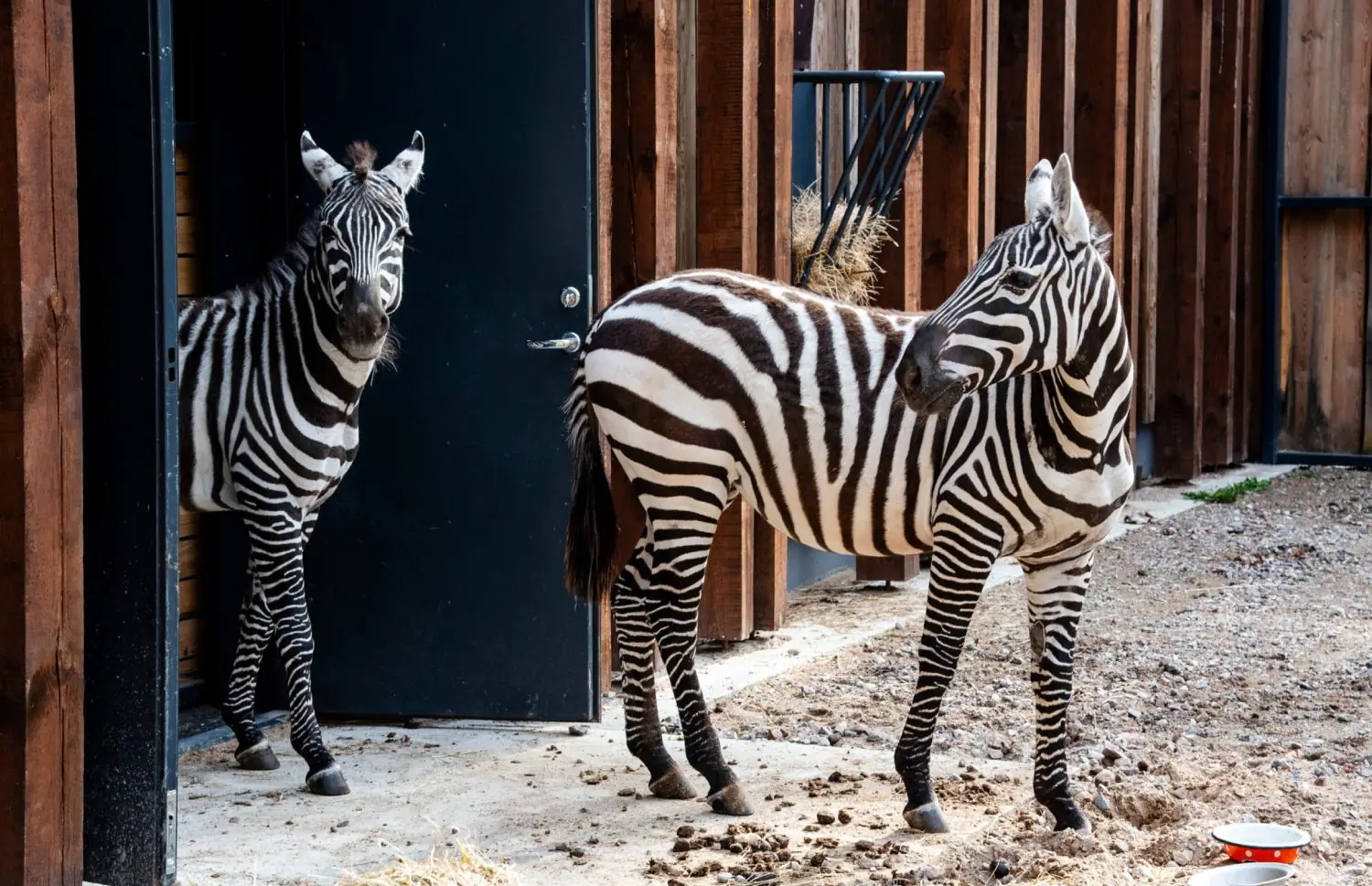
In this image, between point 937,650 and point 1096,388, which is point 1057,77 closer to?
point 1096,388

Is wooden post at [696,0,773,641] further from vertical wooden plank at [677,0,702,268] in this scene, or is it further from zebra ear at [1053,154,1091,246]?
zebra ear at [1053,154,1091,246]

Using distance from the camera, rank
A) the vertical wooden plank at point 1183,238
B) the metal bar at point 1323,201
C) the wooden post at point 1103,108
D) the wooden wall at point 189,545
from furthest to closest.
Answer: the metal bar at point 1323,201 → the vertical wooden plank at point 1183,238 → the wooden post at point 1103,108 → the wooden wall at point 189,545

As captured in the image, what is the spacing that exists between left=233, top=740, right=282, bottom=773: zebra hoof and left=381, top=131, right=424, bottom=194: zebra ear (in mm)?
1801

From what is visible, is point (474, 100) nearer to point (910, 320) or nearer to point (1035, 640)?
point (910, 320)

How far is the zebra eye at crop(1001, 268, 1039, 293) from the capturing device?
3.92 m

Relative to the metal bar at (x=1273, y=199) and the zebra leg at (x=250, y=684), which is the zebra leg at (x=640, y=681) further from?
the metal bar at (x=1273, y=199)

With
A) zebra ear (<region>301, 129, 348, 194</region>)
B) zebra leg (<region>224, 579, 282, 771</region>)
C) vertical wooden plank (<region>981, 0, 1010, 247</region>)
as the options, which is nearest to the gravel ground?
zebra leg (<region>224, 579, 282, 771</region>)

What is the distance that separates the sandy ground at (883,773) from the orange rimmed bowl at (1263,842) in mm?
79

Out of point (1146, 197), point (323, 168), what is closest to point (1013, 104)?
point (1146, 197)

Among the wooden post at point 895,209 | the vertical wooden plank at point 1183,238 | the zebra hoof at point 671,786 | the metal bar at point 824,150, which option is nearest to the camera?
the zebra hoof at point 671,786

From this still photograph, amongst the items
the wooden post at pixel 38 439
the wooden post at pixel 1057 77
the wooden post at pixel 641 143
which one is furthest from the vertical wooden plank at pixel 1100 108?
the wooden post at pixel 38 439

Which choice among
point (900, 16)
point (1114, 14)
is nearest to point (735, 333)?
point (900, 16)

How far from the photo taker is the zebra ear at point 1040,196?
156 inches

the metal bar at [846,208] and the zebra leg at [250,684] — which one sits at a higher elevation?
the metal bar at [846,208]
